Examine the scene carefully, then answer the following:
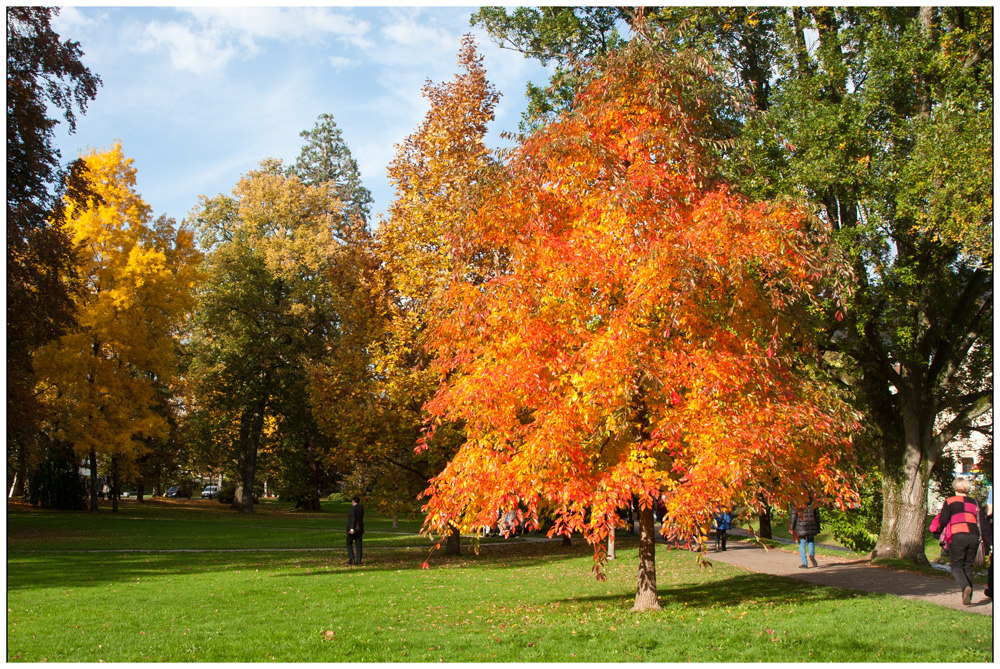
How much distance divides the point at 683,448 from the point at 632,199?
2.93m

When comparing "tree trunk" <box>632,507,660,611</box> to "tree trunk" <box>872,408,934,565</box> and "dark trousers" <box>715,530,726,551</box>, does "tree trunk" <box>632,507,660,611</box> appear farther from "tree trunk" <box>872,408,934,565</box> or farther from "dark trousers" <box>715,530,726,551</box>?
"dark trousers" <box>715,530,726,551</box>

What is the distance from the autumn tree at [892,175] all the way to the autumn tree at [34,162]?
9.53 meters

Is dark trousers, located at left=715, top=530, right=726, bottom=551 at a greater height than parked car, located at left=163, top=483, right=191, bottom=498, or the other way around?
dark trousers, located at left=715, top=530, right=726, bottom=551

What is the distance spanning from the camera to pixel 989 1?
11391mm

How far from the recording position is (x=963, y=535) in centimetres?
973

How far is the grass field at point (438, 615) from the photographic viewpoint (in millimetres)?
7297

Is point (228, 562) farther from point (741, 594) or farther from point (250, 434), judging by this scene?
point (250, 434)

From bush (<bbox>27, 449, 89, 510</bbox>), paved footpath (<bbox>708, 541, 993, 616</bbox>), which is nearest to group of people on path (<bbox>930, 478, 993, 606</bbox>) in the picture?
paved footpath (<bbox>708, 541, 993, 616</bbox>)

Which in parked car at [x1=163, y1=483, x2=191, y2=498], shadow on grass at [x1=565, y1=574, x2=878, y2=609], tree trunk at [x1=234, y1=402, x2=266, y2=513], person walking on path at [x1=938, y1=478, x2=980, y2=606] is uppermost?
tree trunk at [x1=234, y1=402, x2=266, y2=513]

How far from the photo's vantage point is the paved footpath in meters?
10.5

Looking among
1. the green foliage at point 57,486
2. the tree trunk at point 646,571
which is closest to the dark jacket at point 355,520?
the tree trunk at point 646,571

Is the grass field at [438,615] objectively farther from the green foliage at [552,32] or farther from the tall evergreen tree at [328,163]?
the tall evergreen tree at [328,163]

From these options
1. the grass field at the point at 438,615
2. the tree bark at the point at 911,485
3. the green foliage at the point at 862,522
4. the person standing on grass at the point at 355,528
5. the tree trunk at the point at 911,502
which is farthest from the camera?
the green foliage at the point at 862,522

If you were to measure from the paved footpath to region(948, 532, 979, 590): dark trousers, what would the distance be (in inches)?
13.6
